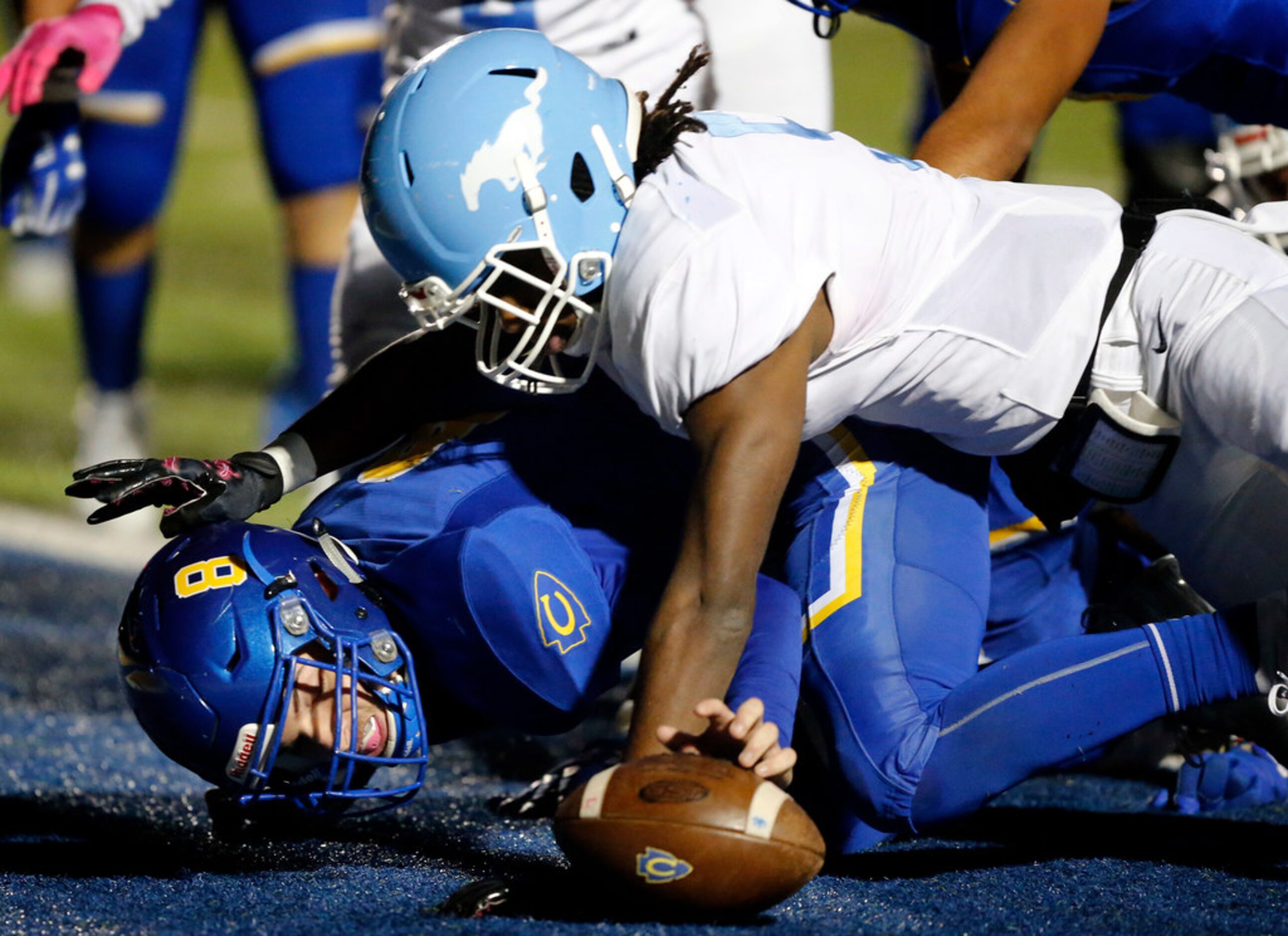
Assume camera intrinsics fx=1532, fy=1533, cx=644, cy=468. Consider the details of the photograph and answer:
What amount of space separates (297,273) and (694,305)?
2502 mm

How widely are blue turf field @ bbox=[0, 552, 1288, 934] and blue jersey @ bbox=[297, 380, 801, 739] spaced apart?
0.23 m

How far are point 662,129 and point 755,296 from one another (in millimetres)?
332

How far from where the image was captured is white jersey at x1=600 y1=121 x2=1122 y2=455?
182 cm

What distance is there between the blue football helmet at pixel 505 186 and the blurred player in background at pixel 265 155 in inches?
82.7

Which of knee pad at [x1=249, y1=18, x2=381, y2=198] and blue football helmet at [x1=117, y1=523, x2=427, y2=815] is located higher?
Result: knee pad at [x1=249, y1=18, x2=381, y2=198]

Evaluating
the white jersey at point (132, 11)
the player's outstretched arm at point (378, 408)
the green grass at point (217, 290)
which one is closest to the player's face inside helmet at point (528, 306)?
the player's outstretched arm at point (378, 408)

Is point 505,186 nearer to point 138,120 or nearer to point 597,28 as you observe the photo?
point 597,28

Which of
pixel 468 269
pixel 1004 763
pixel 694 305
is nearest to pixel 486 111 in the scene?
pixel 468 269

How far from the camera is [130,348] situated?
14.6 ft

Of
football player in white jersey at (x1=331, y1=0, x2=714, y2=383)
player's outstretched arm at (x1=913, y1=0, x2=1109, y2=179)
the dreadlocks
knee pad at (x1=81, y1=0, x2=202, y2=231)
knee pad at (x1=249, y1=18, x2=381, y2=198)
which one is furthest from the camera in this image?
knee pad at (x1=81, y1=0, x2=202, y2=231)

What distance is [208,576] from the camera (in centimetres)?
196

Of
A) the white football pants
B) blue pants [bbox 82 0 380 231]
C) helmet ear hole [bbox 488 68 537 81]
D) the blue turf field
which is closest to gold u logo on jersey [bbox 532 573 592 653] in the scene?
the blue turf field

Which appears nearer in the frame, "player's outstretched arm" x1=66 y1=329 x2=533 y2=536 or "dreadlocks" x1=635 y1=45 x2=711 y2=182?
"dreadlocks" x1=635 y1=45 x2=711 y2=182

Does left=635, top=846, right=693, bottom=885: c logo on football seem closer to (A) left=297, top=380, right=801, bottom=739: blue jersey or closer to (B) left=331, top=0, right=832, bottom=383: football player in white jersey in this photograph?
(A) left=297, top=380, right=801, bottom=739: blue jersey
